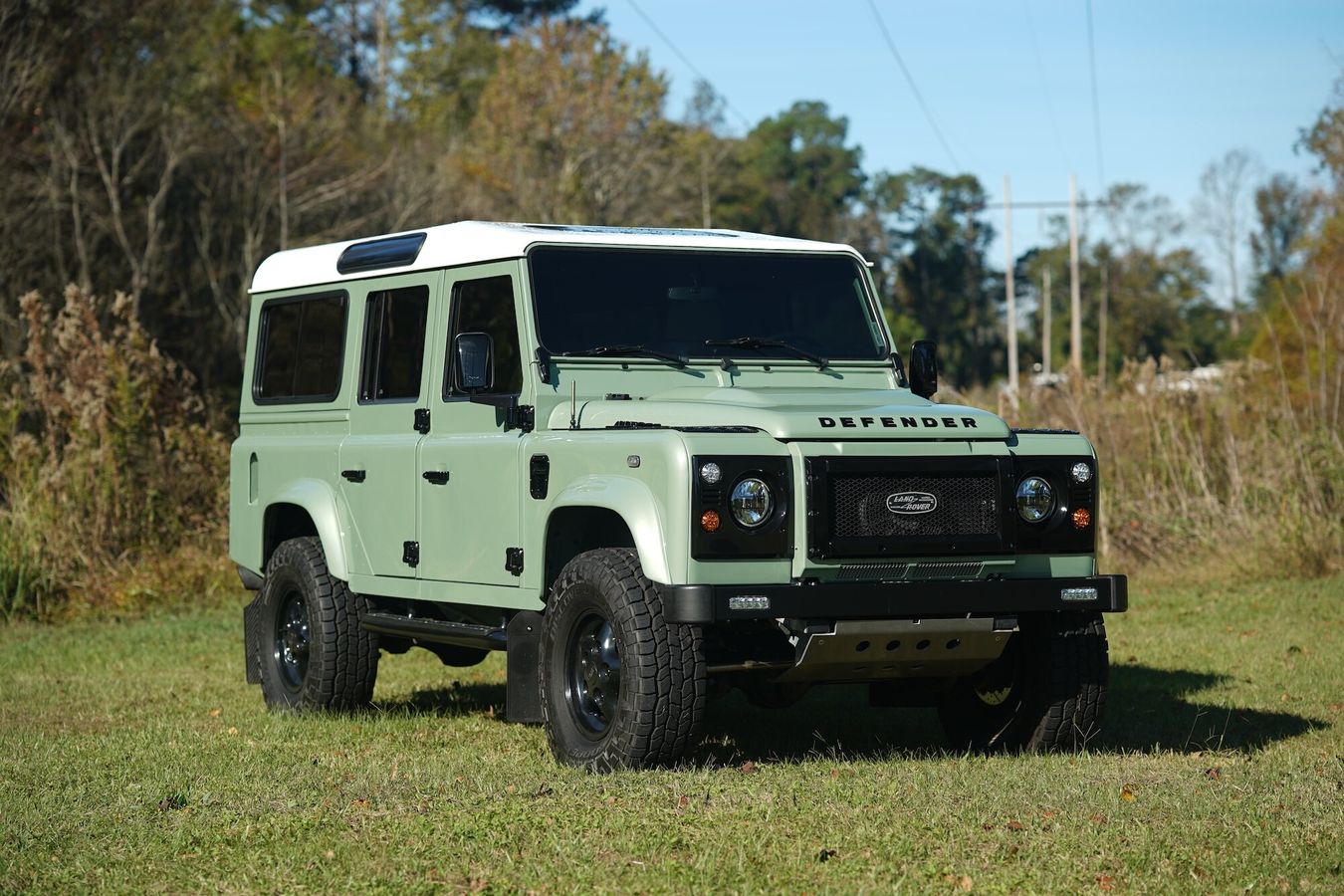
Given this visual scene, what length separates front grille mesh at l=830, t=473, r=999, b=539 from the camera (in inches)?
274

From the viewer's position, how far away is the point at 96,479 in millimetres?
14969

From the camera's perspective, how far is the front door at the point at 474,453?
803cm

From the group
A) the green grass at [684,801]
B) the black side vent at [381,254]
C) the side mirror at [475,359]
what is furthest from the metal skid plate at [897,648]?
the black side vent at [381,254]

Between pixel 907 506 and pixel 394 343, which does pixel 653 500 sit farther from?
pixel 394 343

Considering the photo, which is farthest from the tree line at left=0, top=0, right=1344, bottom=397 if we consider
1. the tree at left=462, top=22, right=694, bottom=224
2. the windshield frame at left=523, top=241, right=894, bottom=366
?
the windshield frame at left=523, top=241, right=894, bottom=366

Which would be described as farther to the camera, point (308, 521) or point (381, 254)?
point (308, 521)

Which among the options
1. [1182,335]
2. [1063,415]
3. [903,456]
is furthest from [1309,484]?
[1182,335]

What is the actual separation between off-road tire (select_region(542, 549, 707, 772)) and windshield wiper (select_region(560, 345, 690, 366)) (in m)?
1.09

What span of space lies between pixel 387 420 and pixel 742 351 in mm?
1941

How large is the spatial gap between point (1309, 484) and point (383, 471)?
29.5 ft

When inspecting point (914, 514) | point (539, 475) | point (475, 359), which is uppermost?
point (475, 359)

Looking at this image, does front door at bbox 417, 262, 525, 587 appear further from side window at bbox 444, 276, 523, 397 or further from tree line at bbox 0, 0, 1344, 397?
tree line at bbox 0, 0, 1344, 397

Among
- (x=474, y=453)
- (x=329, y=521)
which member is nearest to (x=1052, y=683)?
(x=474, y=453)

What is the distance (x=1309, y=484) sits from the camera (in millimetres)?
15000
